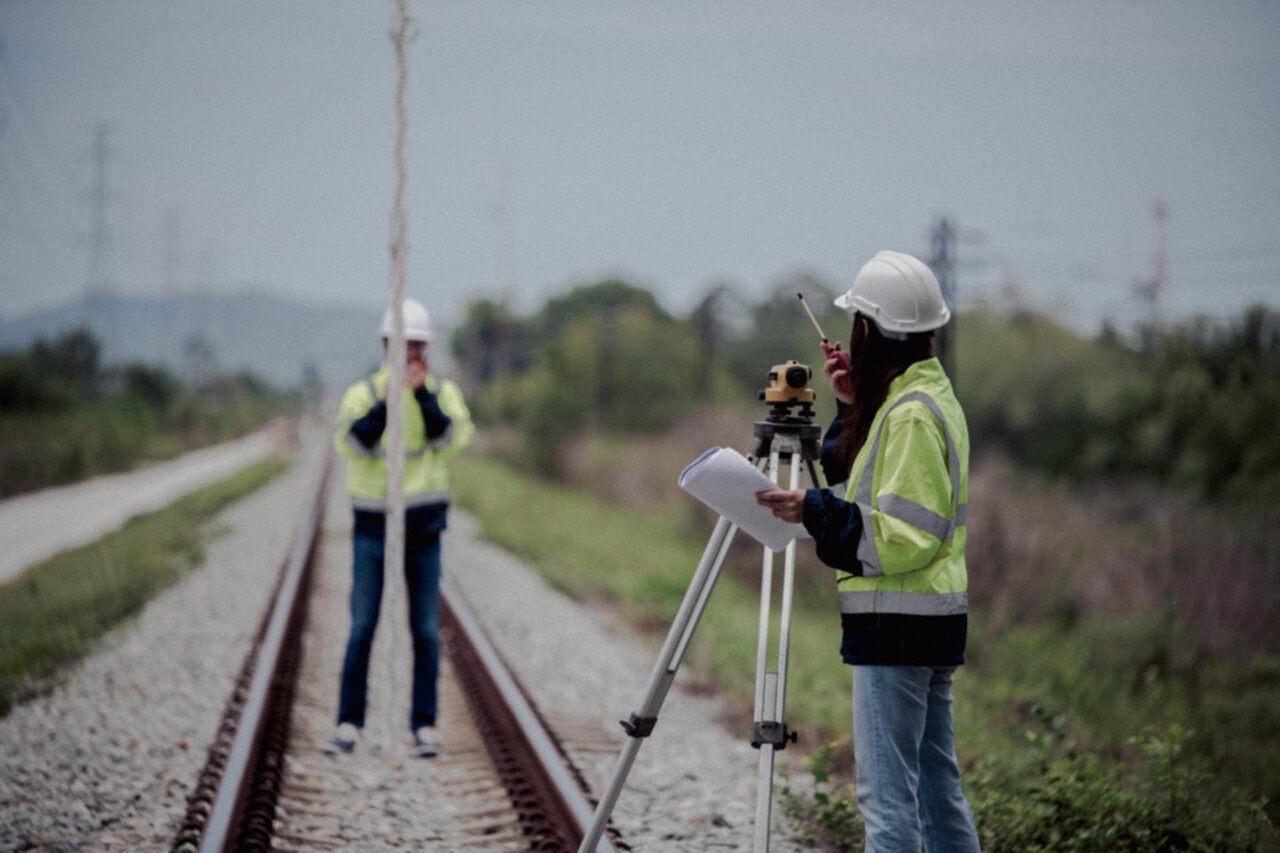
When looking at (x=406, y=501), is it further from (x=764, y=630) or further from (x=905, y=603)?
(x=905, y=603)

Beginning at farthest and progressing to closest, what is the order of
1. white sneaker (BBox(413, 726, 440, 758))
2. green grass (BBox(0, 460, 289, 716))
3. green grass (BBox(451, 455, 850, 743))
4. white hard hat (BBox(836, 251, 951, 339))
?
green grass (BBox(451, 455, 850, 743))
green grass (BBox(0, 460, 289, 716))
white sneaker (BBox(413, 726, 440, 758))
white hard hat (BBox(836, 251, 951, 339))

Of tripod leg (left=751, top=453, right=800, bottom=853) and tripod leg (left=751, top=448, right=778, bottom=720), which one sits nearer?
tripod leg (left=751, top=453, right=800, bottom=853)

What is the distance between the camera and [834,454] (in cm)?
306

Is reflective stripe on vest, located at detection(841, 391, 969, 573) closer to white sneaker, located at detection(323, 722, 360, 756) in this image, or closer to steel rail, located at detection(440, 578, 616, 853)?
steel rail, located at detection(440, 578, 616, 853)

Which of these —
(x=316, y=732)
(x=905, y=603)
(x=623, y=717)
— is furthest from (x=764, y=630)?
(x=623, y=717)

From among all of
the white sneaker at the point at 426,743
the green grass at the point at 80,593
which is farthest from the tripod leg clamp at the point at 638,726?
the green grass at the point at 80,593

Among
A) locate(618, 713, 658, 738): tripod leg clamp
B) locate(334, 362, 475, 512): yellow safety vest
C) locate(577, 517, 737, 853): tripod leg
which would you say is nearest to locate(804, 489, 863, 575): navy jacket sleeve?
locate(577, 517, 737, 853): tripod leg

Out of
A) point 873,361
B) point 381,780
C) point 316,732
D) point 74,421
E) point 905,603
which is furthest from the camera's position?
point 74,421

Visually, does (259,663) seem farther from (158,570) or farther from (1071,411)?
(1071,411)

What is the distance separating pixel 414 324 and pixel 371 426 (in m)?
0.52

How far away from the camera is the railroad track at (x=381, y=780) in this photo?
4.27 m

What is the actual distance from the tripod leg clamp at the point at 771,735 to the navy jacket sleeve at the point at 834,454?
0.69 metres

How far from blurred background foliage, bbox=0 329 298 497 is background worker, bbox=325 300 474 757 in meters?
17.8

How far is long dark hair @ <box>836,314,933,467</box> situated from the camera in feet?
9.55
